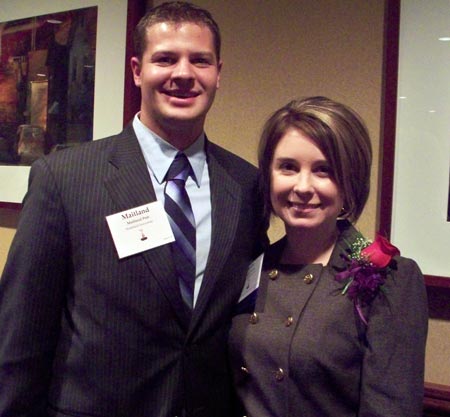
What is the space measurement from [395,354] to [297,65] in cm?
94

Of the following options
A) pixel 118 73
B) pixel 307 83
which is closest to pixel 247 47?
pixel 307 83

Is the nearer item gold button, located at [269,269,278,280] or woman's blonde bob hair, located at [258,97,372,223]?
woman's blonde bob hair, located at [258,97,372,223]

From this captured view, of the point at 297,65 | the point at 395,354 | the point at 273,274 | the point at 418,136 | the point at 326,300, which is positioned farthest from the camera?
the point at 297,65

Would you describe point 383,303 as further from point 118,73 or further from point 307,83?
point 118,73

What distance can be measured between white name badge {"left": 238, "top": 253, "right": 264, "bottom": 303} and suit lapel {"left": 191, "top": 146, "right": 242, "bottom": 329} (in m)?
0.09

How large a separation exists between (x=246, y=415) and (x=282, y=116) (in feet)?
2.16

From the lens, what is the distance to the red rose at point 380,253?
3.62ft

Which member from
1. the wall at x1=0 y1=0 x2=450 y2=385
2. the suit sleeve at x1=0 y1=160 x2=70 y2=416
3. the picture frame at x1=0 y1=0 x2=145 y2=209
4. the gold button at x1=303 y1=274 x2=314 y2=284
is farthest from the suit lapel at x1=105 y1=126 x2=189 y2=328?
the picture frame at x1=0 y1=0 x2=145 y2=209

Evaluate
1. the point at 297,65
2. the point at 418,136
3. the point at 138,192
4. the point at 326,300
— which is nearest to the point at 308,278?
the point at 326,300

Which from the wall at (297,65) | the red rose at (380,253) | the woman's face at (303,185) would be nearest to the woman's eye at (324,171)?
the woman's face at (303,185)

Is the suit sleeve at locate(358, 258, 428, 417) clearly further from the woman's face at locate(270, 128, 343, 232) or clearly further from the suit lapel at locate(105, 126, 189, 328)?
the suit lapel at locate(105, 126, 189, 328)

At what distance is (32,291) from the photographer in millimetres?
1146

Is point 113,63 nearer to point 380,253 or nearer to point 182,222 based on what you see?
point 182,222

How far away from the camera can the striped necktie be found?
3.92 feet
